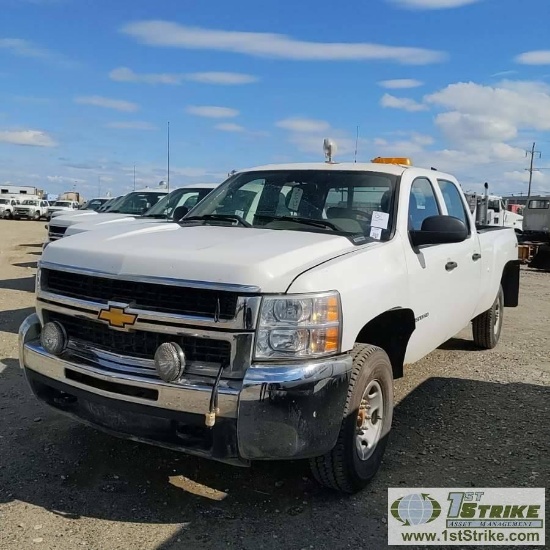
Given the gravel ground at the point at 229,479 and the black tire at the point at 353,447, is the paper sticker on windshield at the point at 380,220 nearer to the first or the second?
the black tire at the point at 353,447

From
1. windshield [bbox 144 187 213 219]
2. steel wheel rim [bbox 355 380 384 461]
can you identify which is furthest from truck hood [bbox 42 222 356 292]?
windshield [bbox 144 187 213 219]

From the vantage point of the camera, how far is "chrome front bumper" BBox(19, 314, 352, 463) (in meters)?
2.87

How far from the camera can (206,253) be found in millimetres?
3137

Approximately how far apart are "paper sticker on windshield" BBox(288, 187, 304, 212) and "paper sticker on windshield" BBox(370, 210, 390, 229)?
0.58m

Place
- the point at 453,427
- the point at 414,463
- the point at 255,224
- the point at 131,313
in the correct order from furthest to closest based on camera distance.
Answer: the point at 453,427 < the point at 255,224 < the point at 414,463 < the point at 131,313

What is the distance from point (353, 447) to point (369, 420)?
14.7 inches

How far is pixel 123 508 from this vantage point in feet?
10.9

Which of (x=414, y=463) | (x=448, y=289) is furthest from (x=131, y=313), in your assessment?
(x=448, y=289)

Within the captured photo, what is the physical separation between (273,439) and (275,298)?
2.24ft

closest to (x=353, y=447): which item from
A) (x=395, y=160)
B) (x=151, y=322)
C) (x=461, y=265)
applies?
(x=151, y=322)

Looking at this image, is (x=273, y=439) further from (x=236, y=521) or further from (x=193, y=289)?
(x=193, y=289)

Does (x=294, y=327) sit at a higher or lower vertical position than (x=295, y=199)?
lower

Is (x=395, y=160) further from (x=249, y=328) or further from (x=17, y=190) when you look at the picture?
(x=17, y=190)

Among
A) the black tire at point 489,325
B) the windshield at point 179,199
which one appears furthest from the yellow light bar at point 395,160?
the windshield at point 179,199
